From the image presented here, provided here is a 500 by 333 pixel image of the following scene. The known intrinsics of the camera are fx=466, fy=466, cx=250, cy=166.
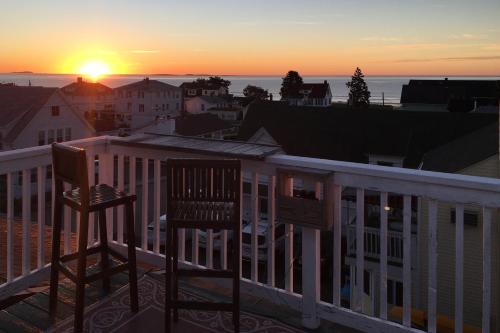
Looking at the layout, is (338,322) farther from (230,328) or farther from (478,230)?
(478,230)

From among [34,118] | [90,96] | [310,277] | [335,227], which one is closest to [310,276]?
[310,277]

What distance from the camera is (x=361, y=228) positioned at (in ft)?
8.00

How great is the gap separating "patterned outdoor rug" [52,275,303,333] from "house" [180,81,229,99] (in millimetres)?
63803

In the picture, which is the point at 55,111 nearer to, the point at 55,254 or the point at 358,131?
the point at 358,131

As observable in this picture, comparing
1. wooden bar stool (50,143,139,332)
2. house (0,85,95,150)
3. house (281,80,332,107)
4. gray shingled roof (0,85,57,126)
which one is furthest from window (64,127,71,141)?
house (281,80,332,107)

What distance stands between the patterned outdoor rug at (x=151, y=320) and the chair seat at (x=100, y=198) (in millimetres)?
654

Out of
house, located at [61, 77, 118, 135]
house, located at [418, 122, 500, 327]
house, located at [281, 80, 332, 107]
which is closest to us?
house, located at [418, 122, 500, 327]

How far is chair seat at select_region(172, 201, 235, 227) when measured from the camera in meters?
2.33

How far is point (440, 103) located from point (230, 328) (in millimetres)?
47292

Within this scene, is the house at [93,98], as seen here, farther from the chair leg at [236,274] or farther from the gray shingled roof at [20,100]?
the chair leg at [236,274]

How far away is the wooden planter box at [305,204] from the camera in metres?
2.42

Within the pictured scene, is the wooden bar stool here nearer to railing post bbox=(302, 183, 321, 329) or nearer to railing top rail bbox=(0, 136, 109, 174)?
railing top rail bbox=(0, 136, 109, 174)

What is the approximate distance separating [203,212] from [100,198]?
2.09ft

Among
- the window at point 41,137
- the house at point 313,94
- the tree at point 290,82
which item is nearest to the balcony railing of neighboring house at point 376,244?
the window at point 41,137
